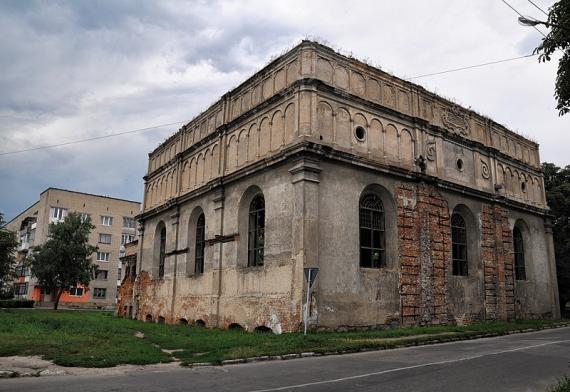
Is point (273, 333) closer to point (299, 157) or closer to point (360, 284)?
point (360, 284)

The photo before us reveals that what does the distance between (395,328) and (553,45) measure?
1314 centimetres

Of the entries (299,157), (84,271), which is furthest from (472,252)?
(84,271)

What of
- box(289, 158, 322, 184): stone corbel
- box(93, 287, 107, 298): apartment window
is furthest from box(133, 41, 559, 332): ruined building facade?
box(93, 287, 107, 298): apartment window

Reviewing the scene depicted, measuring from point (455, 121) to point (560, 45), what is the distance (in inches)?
665

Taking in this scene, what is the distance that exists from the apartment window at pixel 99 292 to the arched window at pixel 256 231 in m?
48.3

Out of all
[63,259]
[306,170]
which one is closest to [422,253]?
[306,170]

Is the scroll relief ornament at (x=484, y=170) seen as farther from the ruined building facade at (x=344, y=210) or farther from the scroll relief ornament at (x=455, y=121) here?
the scroll relief ornament at (x=455, y=121)

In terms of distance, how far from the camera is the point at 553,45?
27.4 feet

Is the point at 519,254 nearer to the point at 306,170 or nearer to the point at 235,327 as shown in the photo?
the point at 306,170

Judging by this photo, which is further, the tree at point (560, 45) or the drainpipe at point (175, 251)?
the drainpipe at point (175, 251)

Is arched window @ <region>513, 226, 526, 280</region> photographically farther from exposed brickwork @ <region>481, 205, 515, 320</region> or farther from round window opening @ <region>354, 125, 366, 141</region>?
round window opening @ <region>354, 125, 366, 141</region>


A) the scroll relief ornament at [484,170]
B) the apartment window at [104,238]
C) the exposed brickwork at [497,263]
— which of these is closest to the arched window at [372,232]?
the exposed brickwork at [497,263]

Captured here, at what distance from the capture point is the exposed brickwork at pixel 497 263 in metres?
24.0

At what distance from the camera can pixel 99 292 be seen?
2454 inches
